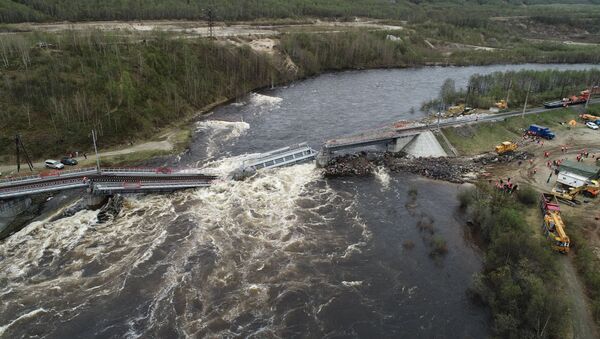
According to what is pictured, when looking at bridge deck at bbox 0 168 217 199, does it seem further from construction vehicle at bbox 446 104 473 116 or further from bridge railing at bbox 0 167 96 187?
construction vehicle at bbox 446 104 473 116

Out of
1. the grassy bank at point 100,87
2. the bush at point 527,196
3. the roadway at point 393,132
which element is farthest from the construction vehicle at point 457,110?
the grassy bank at point 100,87

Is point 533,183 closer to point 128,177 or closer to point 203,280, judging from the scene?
point 203,280

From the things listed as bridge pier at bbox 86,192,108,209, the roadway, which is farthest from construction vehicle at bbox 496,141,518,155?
bridge pier at bbox 86,192,108,209

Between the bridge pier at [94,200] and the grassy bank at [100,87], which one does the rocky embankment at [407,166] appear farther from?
the grassy bank at [100,87]

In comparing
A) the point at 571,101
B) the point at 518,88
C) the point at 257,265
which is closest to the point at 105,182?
the point at 257,265

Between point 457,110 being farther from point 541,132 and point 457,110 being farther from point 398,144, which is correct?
point 398,144
